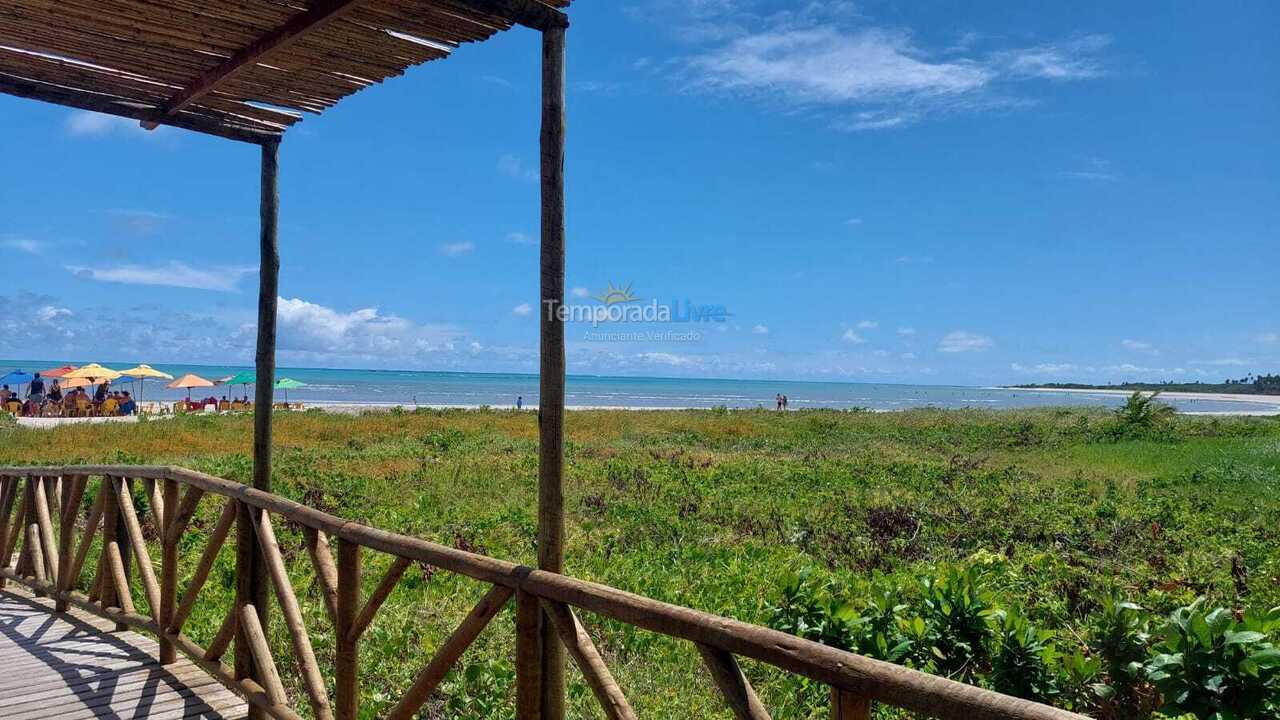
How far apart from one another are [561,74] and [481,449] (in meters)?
16.1

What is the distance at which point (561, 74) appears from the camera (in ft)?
10.7

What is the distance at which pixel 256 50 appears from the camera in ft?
13.1

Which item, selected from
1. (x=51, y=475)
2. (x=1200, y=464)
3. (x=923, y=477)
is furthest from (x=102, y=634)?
(x=1200, y=464)

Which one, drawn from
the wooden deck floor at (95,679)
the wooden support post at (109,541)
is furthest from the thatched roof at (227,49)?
the wooden deck floor at (95,679)

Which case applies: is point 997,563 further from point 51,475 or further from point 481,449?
point 481,449

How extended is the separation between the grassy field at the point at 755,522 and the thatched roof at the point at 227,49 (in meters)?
3.65

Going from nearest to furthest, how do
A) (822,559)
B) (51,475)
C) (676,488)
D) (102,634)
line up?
(102,634)
(51,475)
(822,559)
(676,488)

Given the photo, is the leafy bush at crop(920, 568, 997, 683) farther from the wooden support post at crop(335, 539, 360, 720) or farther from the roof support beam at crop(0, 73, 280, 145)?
the roof support beam at crop(0, 73, 280, 145)

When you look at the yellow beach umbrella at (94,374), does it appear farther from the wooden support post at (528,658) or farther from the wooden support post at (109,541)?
the wooden support post at (528,658)

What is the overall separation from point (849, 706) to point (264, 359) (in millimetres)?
4168

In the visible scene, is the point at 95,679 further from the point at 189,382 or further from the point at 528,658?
the point at 189,382

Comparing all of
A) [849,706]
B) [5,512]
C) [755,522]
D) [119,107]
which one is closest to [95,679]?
[119,107]

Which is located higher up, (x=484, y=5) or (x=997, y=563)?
(x=484, y=5)

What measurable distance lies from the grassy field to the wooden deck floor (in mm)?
805
